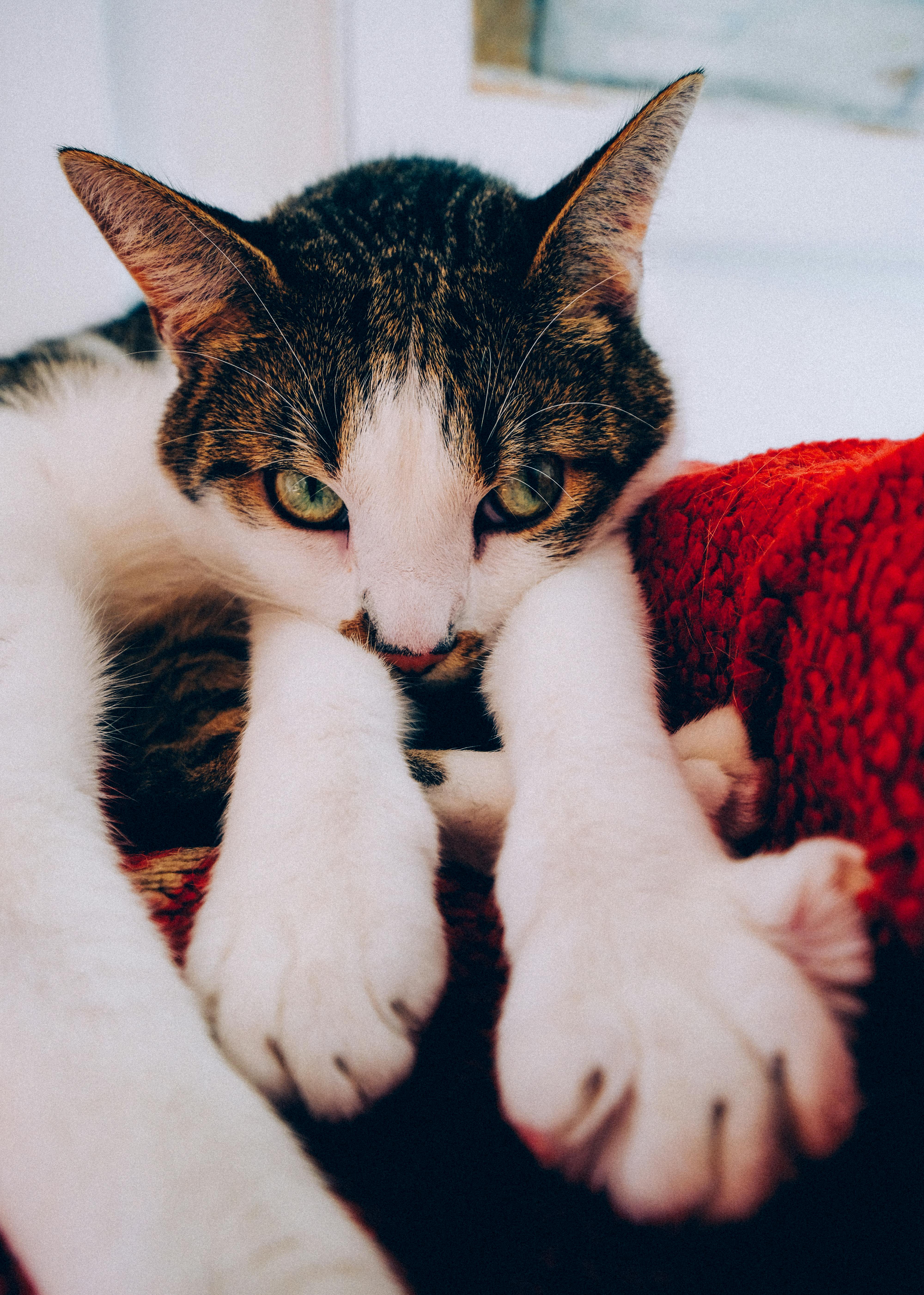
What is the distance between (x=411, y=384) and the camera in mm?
604

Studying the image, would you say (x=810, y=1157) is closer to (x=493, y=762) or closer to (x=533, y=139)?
(x=493, y=762)

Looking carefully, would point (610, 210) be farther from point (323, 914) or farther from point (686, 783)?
point (323, 914)

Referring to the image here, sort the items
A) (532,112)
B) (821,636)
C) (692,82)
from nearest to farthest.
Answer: (821,636)
(692,82)
(532,112)

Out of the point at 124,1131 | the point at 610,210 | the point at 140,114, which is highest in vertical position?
the point at 140,114

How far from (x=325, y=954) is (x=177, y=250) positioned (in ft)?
2.08

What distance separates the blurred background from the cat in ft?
2.49

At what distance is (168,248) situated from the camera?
2.15ft

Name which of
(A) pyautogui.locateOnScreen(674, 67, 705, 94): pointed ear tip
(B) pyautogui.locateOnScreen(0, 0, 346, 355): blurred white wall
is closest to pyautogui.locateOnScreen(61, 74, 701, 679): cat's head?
(A) pyautogui.locateOnScreen(674, 67, 705, 94): pointed ear tip

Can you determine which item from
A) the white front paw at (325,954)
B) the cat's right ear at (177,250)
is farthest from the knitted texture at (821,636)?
the cat's right ear at (177,250)

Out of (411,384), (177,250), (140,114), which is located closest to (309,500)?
(411,384)

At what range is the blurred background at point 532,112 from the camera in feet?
4.73

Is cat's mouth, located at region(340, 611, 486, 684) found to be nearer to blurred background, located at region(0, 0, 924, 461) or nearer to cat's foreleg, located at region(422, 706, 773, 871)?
cat's foreleg, located at region(422, 706, 773, 871)

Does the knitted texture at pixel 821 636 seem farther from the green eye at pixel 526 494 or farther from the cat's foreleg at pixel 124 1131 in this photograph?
the cat's foreleg at pixel 124 1131

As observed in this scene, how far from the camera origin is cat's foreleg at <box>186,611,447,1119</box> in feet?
1.10
